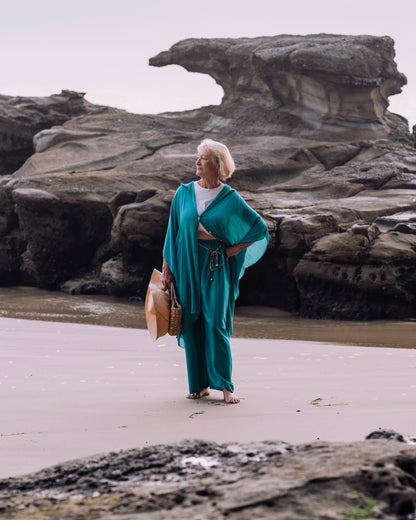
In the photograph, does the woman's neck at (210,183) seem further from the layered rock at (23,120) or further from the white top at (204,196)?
the layered rock at (23,120)

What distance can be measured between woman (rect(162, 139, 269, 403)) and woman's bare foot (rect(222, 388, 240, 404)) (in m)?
0.11

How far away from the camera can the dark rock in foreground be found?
179 centimetres

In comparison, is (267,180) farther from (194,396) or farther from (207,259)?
(194,396)

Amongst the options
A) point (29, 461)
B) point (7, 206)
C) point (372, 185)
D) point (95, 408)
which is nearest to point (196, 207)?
point (95, 408)

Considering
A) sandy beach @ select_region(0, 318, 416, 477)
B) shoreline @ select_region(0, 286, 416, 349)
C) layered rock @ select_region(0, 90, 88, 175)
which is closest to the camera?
sandy beach @ select_region(0, 318, 416, 477)

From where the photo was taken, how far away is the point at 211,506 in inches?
71.2

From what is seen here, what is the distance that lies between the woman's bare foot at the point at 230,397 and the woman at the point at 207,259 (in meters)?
0.11

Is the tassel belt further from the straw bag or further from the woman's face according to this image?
the woman's face

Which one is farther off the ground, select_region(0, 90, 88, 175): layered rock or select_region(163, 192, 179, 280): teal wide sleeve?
select_region(0, 90, 88, 175): layered rock

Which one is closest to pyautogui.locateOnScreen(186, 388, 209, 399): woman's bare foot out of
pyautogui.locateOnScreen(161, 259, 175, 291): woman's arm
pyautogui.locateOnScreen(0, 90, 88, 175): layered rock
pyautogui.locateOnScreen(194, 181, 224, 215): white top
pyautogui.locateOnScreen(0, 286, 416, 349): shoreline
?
pyautogui.locateOnScreen(161, 259, 175, 291): woman's arm

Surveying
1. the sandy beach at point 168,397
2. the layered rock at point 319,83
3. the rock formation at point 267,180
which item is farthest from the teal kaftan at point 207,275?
the layered rock at point 319,83

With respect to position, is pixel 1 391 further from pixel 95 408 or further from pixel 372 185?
pixel 372 185

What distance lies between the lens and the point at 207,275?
15.6 ft

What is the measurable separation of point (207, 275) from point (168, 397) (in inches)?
32.7
